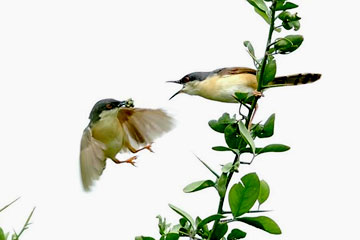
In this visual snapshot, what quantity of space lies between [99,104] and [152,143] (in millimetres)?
694

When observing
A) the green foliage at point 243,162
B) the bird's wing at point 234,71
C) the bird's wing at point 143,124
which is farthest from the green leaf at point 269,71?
the bird's wing at point 234,71

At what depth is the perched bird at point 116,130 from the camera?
15.4 ft

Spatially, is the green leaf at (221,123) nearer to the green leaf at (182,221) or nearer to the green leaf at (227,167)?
the green leaf at (227,167)

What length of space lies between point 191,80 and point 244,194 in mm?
3736

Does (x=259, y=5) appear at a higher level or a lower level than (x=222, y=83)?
higher

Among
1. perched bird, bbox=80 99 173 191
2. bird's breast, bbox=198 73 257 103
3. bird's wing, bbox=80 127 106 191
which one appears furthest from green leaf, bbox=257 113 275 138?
bird's breast, bbox=198 73 257 103

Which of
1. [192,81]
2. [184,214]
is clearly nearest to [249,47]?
[184,214]

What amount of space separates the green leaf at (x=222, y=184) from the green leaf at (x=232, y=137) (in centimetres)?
15

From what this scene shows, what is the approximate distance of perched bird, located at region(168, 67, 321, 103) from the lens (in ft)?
16.7

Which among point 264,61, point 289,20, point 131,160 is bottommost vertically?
point 131,160

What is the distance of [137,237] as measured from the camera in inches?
99.8

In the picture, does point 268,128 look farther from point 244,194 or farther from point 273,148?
point 244,194

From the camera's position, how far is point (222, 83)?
212 inches

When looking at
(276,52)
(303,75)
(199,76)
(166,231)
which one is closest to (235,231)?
(166,231)
